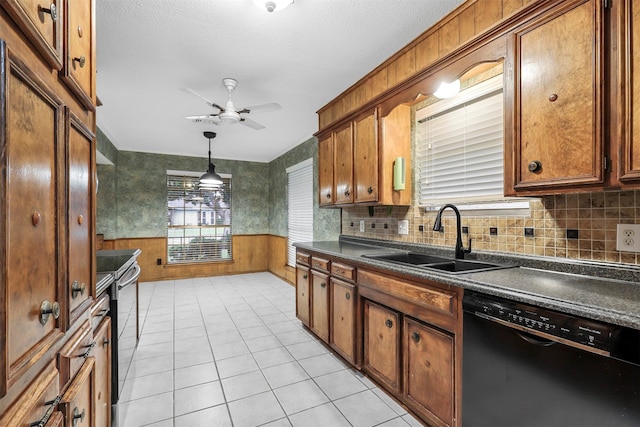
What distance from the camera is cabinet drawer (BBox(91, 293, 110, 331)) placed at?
141cm

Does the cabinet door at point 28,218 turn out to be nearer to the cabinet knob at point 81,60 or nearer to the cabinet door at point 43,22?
the cabinet door at point 43,22

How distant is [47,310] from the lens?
799mm

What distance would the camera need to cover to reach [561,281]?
1.46m

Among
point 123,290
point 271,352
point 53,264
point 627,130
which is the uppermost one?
point 627,130

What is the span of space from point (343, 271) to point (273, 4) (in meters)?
1.90

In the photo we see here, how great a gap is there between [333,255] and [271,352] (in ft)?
3.64

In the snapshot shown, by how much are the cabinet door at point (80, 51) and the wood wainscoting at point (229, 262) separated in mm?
4585

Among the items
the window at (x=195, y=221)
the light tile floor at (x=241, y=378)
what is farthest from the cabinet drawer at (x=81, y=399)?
the window at (x=195, y=221)

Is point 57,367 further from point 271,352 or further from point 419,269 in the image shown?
point 271,352

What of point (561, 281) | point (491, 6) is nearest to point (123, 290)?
point (561, 281)

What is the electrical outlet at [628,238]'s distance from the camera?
4.65ft

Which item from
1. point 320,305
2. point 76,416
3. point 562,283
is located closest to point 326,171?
point 320,305

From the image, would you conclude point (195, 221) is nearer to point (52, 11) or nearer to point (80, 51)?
point (80, 51)

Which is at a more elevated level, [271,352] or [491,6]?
[491,6]
